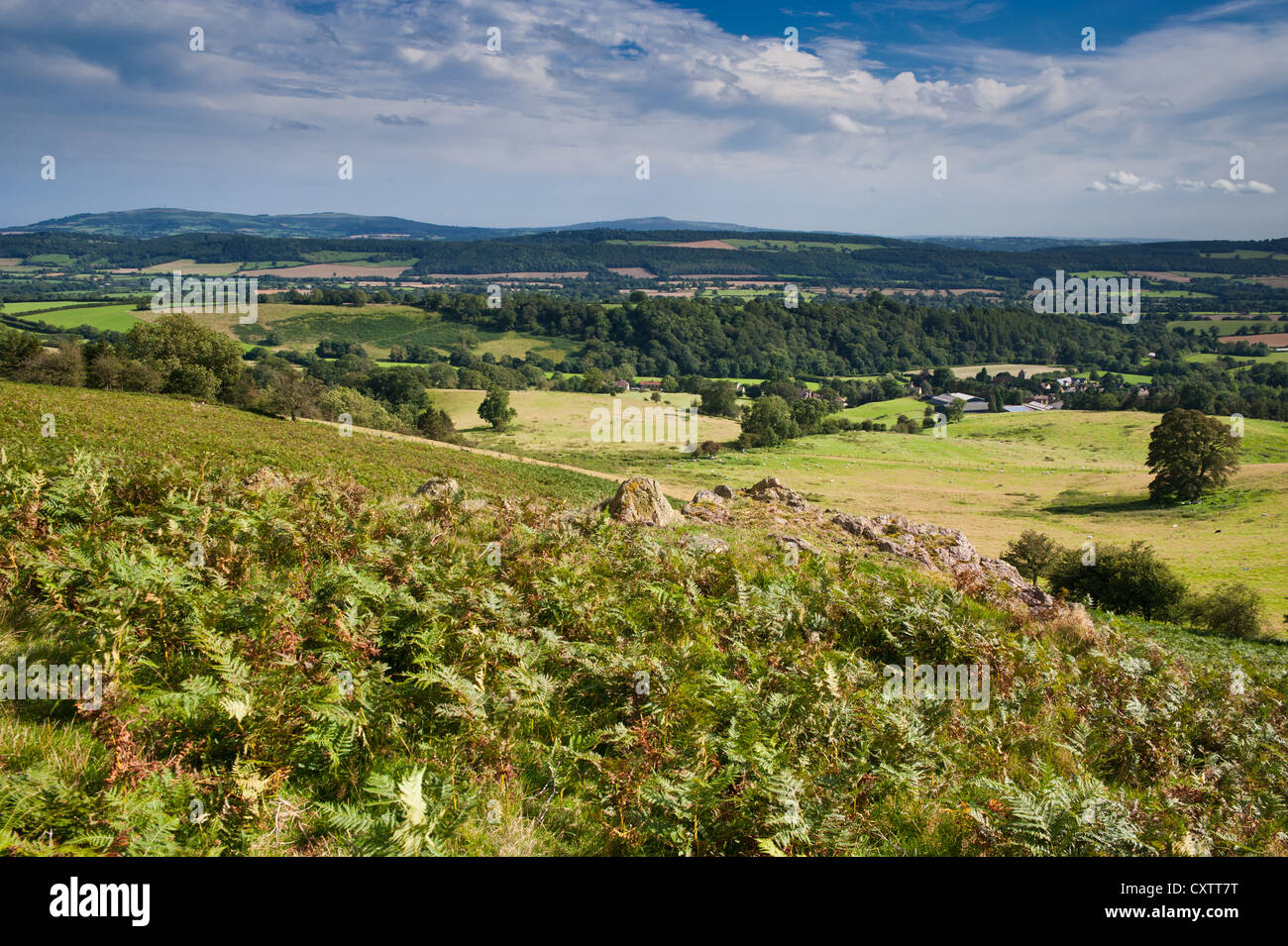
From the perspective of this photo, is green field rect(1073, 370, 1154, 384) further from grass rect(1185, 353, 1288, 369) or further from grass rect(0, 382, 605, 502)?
grass rect(0, 382, 605, 502)

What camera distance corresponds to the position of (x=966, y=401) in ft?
498

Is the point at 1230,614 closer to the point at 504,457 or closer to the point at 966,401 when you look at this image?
the point at 504,457

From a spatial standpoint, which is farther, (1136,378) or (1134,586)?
(1136,378)

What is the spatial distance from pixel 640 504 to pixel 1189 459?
77.6 metres

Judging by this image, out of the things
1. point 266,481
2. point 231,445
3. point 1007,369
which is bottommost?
point 231,445

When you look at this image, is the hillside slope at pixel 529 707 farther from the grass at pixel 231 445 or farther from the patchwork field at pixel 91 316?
the patchwork field at pixel 91 316

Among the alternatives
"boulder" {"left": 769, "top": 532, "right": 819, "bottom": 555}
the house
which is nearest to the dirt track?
"boulder" {"left": 769, "top": 532, "right": 819, "bottom": 555}

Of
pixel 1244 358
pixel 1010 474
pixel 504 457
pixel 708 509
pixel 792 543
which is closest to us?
pixel 792 543

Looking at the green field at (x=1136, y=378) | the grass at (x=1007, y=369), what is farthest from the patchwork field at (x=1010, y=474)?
the grass at (x=1007, y=369)

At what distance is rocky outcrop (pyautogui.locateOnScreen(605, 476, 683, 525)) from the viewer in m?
15.9

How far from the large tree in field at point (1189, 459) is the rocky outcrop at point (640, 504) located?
2983 inches

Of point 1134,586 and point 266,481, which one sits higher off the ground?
point 266,481

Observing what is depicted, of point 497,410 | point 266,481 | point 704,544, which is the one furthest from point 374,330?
point 704,544
